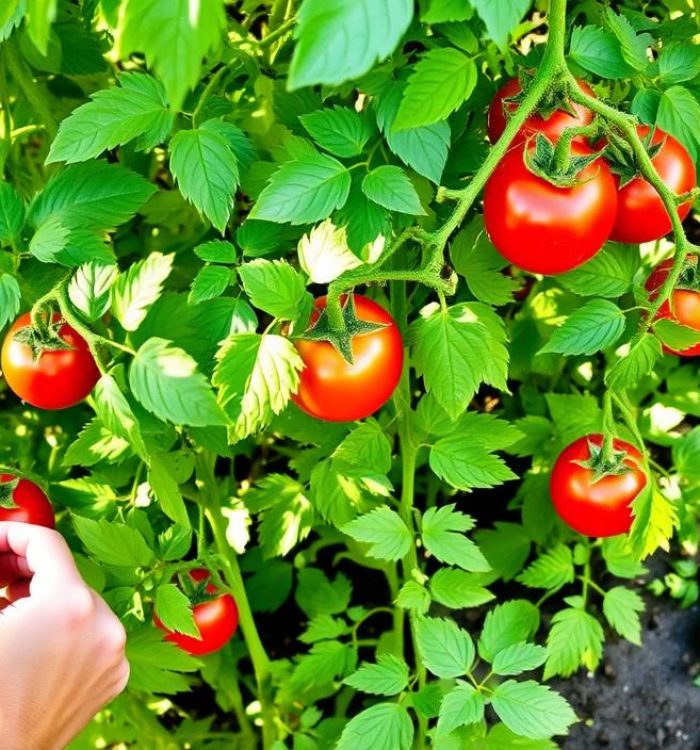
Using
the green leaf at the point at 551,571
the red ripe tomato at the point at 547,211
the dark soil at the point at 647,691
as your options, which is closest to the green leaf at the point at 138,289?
the red ripe tomato at the point at 547,211

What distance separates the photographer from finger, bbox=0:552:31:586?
1.07 meters

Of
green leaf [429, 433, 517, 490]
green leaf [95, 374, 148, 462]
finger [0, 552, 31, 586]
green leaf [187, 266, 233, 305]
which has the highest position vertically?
green leaf [187, 266, 233, 305]

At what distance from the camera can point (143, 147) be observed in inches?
35.2

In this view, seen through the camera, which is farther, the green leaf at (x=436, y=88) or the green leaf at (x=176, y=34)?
the green leaf at (x=436, y=88)

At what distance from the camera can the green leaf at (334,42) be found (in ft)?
1.66

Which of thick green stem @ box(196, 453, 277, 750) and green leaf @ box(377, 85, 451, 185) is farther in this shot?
thick green stem @ box(196, 453, 277, 750)

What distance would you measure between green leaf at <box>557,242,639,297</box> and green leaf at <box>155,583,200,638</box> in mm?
626

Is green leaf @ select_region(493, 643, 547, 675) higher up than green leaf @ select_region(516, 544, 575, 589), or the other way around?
green leaf @ select_region(493, 643, 547, 675)

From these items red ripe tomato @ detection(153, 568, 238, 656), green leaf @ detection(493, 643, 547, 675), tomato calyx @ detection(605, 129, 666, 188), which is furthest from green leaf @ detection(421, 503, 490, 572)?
tomato calyx @ detection(605, 129, 666, 188)

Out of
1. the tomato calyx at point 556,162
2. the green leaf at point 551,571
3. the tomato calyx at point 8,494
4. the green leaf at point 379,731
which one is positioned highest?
the tomato calyx at point 556,162

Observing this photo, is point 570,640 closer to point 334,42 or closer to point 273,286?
point 273,286

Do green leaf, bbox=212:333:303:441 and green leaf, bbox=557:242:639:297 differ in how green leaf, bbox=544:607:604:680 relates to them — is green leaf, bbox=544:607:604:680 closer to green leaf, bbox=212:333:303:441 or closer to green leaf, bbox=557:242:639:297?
green leaf, bbox=557:242:639:297

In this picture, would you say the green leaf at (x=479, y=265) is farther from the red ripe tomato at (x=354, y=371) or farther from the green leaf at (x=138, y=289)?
the green leaf at (x=138, y=289)

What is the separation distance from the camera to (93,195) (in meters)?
0.94
